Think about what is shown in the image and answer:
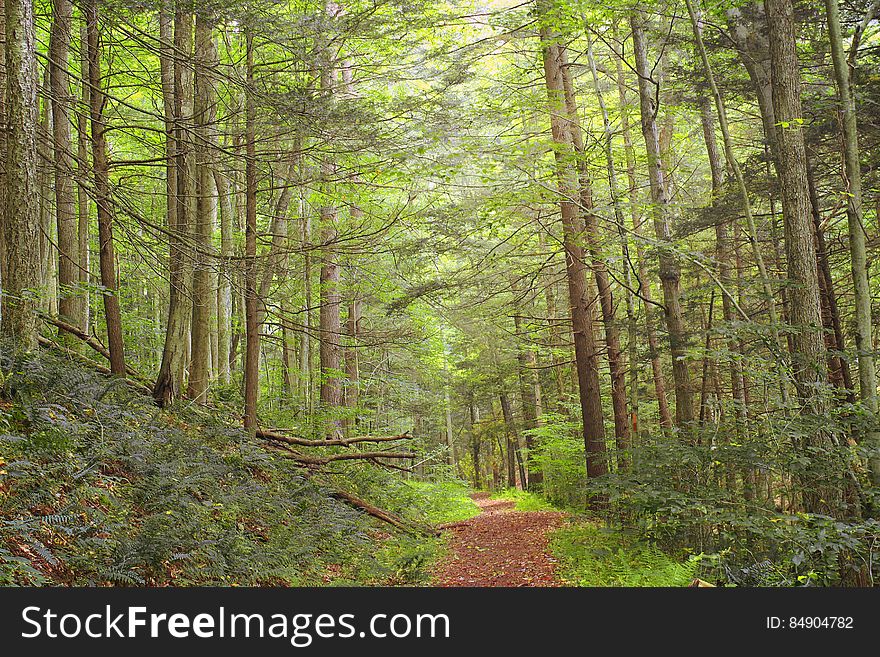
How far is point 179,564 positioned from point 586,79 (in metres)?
16.4

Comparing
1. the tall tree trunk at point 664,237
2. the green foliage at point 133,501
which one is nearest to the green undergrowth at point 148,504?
the green foliage at point 133,501

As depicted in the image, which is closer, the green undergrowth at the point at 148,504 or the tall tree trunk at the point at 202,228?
the green undergrowth at the point at 148,504

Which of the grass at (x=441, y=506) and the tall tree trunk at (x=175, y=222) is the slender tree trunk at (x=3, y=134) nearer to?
the tall tree trunk at (x=175, y=222)

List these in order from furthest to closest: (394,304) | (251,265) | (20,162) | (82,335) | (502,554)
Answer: (394,304)
(82,335)
(502,554)
(251,265)
(20,162)

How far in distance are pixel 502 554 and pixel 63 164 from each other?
27.4 feet

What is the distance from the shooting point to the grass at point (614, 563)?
667 cm

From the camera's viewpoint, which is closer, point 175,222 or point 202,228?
point 175,222

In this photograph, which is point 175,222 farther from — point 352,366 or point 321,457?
point 352,366

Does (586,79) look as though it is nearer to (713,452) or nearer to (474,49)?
(474,49)

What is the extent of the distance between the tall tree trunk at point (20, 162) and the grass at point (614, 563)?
22.0 feet

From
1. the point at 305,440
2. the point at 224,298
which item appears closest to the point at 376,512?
the point at 305,440

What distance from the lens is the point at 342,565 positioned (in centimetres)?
796

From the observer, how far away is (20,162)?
5.88 meters

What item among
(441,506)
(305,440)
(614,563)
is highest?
(305,440)
